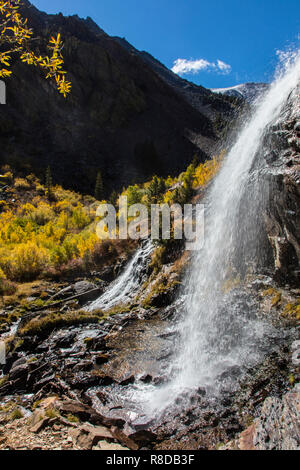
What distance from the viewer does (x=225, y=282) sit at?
28.2 ft

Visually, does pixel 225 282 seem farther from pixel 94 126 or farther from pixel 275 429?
pixel 94 126

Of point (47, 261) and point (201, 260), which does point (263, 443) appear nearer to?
point (201, 260)

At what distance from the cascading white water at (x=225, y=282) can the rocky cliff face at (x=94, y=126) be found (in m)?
33.1

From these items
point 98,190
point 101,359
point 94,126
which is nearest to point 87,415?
point 101,359

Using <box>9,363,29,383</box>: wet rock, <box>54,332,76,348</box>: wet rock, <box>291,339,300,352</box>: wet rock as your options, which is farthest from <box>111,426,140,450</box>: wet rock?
<box>54,332,76,348</box>: wet rock

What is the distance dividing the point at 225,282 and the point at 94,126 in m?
51.9

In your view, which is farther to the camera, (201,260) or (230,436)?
(201,260)

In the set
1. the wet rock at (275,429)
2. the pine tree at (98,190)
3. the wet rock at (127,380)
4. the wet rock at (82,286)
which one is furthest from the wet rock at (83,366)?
the pine tree at (98,190)

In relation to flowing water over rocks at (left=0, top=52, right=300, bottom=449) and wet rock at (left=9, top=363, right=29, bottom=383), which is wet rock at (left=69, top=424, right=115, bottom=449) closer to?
flowing water over rocks at (left=0, top=52, right=300, bottom=449)

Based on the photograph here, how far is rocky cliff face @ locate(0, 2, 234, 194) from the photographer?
4316 cm

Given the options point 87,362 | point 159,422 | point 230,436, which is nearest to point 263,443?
point 230,436

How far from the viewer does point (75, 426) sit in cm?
347

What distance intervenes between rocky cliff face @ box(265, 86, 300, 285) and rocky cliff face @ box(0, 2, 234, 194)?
3578 cm

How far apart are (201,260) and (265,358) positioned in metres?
4.89
